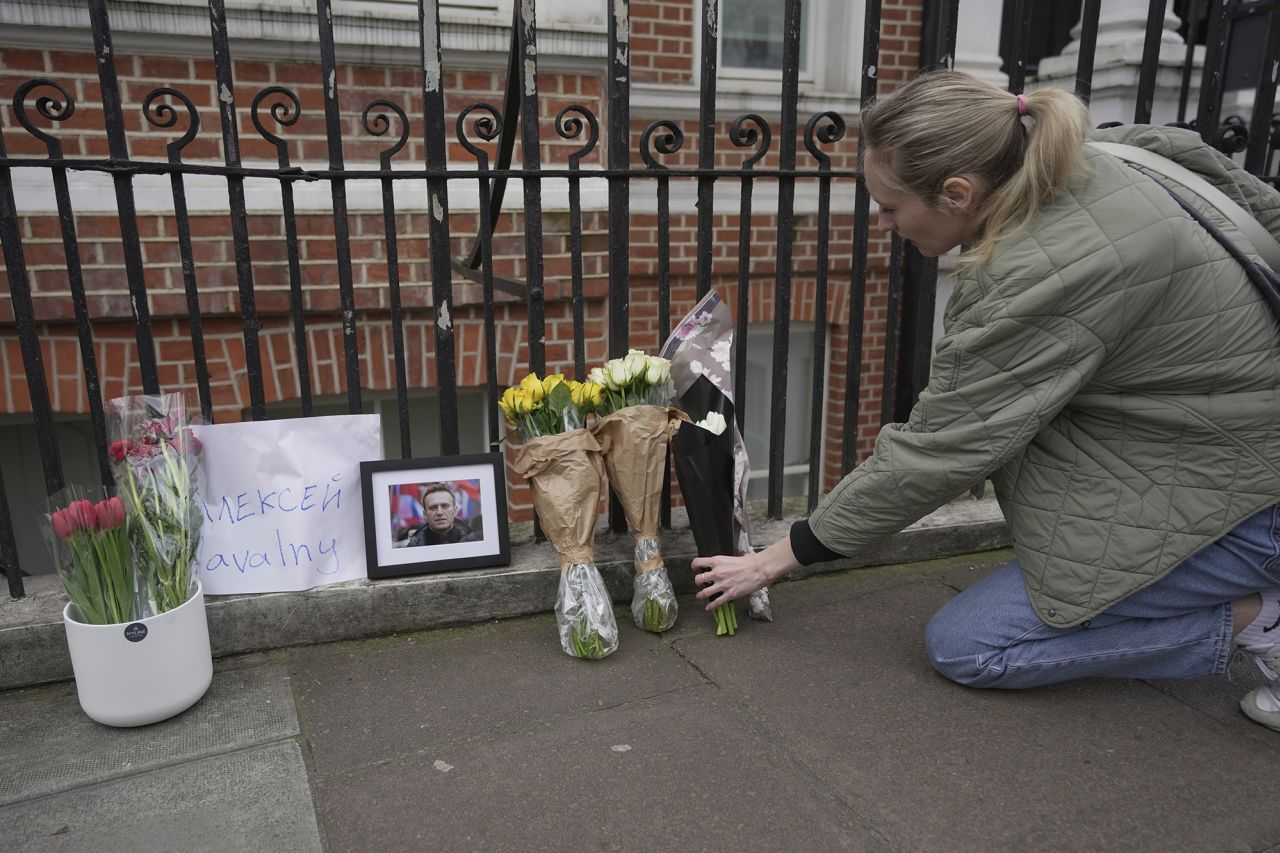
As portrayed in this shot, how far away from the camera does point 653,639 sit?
227 centimetres

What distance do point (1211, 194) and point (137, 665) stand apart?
8.00ft

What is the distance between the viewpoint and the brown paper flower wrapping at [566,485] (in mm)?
2098

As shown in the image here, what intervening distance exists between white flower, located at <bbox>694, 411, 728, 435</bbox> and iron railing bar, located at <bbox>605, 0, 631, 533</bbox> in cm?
34

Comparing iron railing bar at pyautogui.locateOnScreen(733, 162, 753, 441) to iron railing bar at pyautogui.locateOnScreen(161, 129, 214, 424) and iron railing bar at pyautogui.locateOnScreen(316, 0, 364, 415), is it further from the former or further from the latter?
iron railing bar at pyautogui.locateOnScreen(161, 129, 214, 424)

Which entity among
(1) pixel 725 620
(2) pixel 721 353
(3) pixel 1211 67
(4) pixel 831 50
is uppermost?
(4) pixel 831 50

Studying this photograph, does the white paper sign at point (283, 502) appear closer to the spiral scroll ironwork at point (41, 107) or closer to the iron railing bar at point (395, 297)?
the iron railing bar at point (395, 297)

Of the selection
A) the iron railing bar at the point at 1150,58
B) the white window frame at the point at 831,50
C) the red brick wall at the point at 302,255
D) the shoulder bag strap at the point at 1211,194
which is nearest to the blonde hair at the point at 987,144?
the shoulder bag strap at the point at 1211,194

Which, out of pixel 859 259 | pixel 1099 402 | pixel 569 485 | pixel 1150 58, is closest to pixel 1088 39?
pixel 1150 58

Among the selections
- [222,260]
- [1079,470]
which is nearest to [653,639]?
[1079,470]

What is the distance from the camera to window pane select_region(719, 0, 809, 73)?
16.1 feet

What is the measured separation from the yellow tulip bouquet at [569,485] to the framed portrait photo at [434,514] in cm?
21

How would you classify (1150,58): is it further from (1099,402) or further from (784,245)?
(1099,402)

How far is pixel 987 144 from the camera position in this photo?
1.74 meters

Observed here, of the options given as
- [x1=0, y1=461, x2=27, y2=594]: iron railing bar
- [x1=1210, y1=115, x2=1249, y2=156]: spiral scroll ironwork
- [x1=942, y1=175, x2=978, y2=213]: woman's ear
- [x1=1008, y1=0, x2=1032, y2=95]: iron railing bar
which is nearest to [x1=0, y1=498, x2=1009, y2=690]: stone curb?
[x1=0, y1=461, x2=27, y2=594]: iron railing bar
